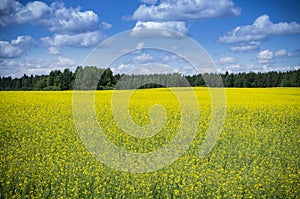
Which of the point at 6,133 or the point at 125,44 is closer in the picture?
the point at 6,133

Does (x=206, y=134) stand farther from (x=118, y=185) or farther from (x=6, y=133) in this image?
(x=6, y=133)

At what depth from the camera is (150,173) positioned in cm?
Answer: 744

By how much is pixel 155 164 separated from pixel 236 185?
2111mm

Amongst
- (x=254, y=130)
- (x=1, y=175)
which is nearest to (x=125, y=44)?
Result: (x=254, y=130)

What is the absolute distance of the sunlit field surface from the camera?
6578mm

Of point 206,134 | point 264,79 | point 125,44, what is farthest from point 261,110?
point 264,79

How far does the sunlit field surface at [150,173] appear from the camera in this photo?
6.58 meters

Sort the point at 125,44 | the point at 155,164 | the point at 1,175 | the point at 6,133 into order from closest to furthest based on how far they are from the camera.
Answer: the point at 1,175 < the point at 155,164 < the point at 6,133 < the point at 125,44

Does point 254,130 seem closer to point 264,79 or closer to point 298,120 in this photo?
point 298,120

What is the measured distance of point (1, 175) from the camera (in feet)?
23.5

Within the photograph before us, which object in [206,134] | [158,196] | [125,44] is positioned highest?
[125,44]

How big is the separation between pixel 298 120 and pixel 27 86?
68942mm

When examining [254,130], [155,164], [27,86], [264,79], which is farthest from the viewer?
[27,86]

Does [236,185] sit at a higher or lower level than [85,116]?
lower
